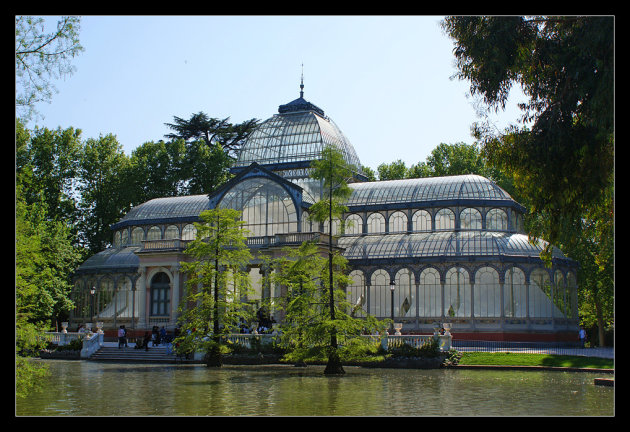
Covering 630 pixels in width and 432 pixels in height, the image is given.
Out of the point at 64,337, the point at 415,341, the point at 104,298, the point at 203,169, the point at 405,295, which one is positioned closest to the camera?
the point at 415,341

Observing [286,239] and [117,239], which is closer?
[286,239]

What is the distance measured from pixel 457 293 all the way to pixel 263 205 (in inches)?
629

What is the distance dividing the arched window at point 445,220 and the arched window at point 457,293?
4.92 metres

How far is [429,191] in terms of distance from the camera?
54156mm

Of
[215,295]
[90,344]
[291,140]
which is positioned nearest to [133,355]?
[90,344]

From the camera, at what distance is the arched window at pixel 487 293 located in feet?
156

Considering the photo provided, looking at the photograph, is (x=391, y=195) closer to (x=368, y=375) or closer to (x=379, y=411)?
(x=368, y=375)

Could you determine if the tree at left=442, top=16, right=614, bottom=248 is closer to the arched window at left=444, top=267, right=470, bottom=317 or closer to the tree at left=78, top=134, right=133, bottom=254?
the arched window at left=444, top=267, right=470, bottom=317

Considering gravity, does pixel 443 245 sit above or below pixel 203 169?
below

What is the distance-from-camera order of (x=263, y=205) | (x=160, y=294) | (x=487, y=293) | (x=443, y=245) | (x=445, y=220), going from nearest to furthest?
(x=487, y=293) < (x=443, y=245) < (x=445, y=220) < (x=263, y=205) < (x=160, y=294)

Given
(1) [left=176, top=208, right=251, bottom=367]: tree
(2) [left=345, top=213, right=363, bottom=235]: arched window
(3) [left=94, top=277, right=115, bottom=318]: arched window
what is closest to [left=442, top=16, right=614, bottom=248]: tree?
(1) [left=176, top=208, right=251, bottom=367]: tree

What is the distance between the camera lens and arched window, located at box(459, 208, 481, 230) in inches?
2057

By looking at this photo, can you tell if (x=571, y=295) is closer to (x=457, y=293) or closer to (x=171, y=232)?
(x=457, y=293)
